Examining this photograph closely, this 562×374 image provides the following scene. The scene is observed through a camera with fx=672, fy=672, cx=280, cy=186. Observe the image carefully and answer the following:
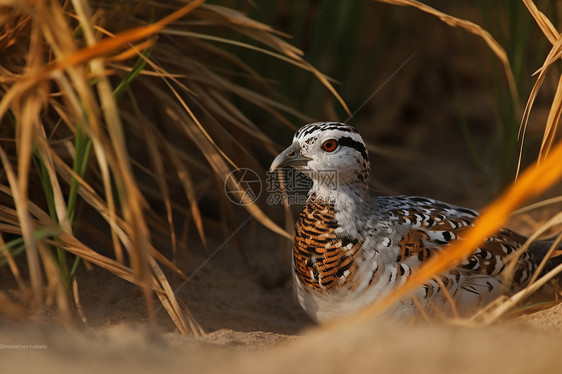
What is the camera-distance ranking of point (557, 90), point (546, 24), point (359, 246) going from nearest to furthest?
point (557, 90), point (546, 24), point (359, 246)

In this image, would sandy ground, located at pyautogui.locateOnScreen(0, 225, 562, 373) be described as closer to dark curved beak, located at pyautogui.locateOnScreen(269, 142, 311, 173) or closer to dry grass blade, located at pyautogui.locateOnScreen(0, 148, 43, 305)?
dry grass blade, located at pyautogui.locateOnScreen(0, 148, 43, 305)

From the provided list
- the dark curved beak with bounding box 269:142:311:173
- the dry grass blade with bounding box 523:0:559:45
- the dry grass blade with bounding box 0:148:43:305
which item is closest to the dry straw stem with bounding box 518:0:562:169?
the dry grass blade with bounding box 523:0:559:45

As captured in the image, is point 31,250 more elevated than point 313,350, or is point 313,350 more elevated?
point 31,250

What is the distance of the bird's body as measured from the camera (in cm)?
276

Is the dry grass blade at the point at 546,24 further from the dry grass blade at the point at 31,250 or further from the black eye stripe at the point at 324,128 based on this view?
the dry grass blade at the point at 31,250

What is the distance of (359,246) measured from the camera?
2.81 meters

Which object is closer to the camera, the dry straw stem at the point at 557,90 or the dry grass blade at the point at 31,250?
the dry grass blade at the point at 31,250

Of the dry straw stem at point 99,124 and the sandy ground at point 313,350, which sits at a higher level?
the dry straw stem at point 99,124

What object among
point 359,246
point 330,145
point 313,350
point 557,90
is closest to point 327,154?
point 330,145

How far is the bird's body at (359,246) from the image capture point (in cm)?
276

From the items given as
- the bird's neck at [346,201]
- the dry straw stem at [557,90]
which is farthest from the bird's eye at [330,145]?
the dry straw stem at [557,90]

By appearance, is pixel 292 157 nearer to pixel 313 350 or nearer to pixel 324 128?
pixel 324 128

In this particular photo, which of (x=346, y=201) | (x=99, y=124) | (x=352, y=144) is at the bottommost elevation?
(x=346, y=201)

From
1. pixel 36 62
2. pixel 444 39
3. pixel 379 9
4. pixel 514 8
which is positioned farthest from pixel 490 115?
pixel 36 62
